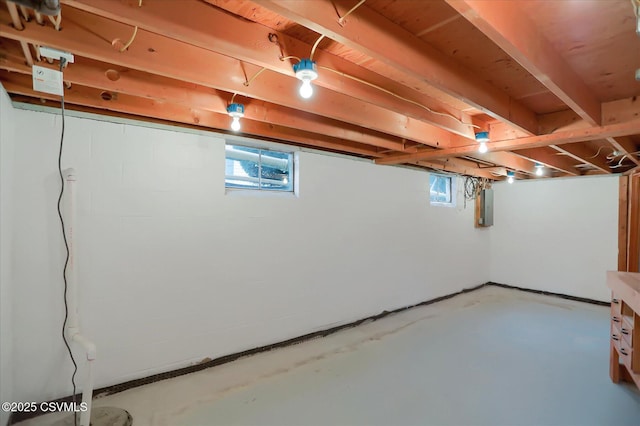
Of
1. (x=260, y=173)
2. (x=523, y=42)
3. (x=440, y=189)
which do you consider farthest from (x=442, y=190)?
(x=523, y=42)

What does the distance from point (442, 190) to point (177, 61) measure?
178 inches

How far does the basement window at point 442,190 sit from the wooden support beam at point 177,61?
9.60 ft

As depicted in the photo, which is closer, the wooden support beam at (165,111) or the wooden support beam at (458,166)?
the wooden support beam at (165,111)

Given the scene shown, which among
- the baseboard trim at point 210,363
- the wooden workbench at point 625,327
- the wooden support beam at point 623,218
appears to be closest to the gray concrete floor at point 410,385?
the baseboard trim at point 210,363

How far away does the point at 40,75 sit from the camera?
1474 millimetres

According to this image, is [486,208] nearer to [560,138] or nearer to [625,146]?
[625,146]

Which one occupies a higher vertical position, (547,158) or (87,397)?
(547,158)

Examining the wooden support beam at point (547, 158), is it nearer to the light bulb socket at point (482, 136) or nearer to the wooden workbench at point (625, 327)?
the light bulb socket at point (482, 136)

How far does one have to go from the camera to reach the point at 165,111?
7.27 ft

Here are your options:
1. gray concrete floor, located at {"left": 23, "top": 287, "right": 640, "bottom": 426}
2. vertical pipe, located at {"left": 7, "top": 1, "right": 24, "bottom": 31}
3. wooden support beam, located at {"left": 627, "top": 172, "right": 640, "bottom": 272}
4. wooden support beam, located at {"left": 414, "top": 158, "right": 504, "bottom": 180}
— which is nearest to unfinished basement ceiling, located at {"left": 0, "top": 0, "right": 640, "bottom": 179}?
vertical pipe, located at {"left": 7, "top": 1, "right": 24, "bottom": 31}

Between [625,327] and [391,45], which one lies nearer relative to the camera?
[391,45]

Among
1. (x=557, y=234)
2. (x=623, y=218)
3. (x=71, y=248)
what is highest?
(x=623, y=218)

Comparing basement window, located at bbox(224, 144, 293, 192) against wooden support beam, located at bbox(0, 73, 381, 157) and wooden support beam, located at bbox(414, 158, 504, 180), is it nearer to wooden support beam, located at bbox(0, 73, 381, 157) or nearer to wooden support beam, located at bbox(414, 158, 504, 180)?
wooden support beam, located at bbox(0, 73, 381, 157)

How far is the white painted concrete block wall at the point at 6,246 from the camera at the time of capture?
5.49ft
